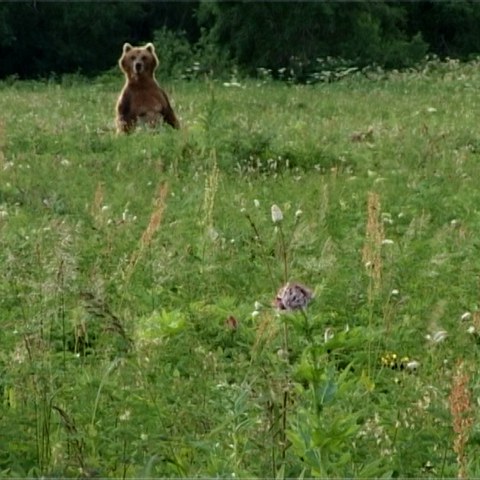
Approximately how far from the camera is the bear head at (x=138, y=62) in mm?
13523

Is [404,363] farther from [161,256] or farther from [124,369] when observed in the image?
[161,256]

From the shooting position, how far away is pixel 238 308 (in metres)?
5.02

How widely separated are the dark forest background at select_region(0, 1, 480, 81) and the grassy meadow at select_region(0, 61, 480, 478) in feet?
53.9

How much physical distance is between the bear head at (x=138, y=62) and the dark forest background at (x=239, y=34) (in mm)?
11210

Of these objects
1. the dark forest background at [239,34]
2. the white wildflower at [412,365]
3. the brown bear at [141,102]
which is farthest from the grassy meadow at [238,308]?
the dark forest background at [239,34]

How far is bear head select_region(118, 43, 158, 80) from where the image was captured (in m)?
13.5

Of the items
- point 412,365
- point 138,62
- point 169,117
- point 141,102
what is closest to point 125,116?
point 141,102

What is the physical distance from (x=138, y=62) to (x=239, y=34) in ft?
48.6

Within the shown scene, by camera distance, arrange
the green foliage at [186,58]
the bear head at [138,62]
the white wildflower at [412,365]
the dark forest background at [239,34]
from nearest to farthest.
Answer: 1. the white wildflower at [412,365]
2. the bear head at [138,62]
3. the green foliage at [186,58]
4. the dark forest background at [239,34]

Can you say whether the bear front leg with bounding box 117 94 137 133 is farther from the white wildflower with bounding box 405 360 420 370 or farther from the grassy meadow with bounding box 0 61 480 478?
the white wildflower with bounding box 405 360 420 370

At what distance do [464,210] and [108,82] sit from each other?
19.6 meters

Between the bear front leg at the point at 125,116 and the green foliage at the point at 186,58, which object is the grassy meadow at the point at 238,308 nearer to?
the bear front leg at the point at 125,116

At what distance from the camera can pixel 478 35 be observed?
34844mm

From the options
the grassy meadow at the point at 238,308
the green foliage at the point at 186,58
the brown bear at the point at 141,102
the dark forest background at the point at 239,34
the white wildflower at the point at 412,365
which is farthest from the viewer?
the dark forest background at the point at 239,34
